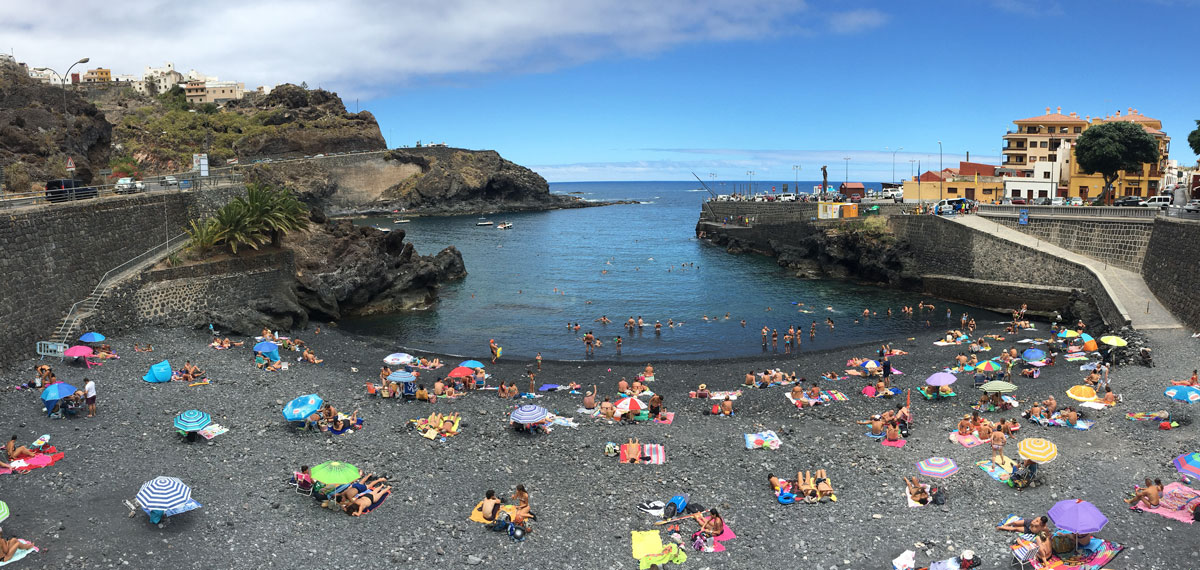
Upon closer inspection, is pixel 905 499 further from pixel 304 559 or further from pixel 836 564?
pixel 304 559

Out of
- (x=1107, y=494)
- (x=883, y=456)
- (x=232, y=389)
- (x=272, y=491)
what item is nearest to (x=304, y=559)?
(x=272, y=491)

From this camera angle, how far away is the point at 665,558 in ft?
46.7

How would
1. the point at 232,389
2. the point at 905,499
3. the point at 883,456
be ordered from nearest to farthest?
the point at 905,499
the point at 883,456
the point at 232,389

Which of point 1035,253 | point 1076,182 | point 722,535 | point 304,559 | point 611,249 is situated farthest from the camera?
point 611,249

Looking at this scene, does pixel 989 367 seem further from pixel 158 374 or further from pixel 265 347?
pixel 158 374

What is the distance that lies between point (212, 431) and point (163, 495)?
5708mm

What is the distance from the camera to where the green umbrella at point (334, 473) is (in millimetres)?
15630

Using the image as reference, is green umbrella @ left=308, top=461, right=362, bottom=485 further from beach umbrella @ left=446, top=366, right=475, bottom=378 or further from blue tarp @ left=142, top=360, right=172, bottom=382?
blue tarp @ left=142, top=360, right=172, bottom=382

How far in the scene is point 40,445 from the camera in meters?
17.5

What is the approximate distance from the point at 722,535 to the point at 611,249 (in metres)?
71.0

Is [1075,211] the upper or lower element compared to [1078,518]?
upper

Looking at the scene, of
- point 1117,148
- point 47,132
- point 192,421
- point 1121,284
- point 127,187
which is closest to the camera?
point 192,421

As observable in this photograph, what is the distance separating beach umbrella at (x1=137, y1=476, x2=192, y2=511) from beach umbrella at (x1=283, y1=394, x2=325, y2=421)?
5697 mm

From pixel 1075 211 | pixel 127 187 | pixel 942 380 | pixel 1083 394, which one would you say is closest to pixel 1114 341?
pixel 1083 394
